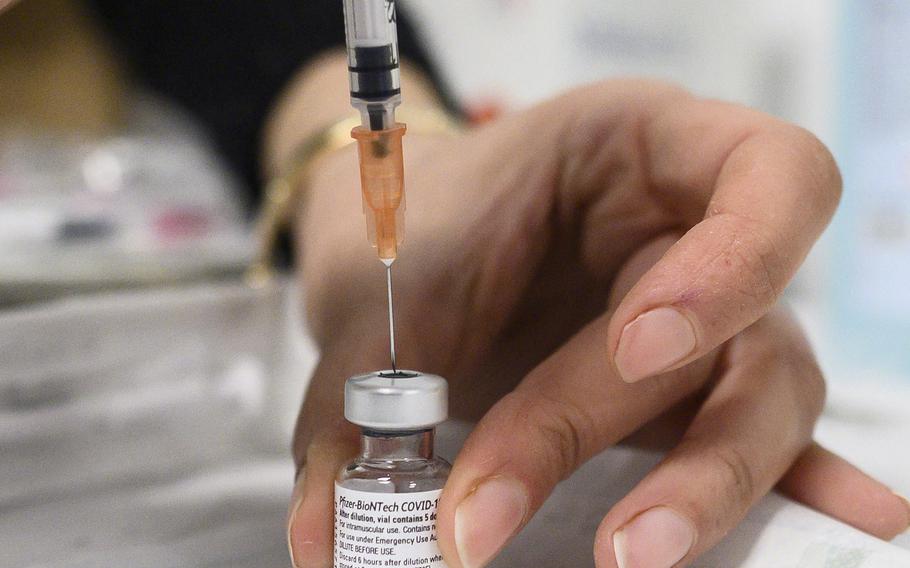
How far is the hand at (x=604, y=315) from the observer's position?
1.13 feet

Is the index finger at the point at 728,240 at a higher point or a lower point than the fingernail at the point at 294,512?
higher

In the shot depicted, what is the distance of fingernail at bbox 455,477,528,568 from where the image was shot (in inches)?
13.5

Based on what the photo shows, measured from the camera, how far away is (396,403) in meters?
0.35

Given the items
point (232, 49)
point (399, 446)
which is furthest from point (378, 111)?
point (232, 49)

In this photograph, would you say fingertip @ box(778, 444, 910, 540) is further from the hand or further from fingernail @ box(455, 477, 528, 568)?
fingernail @ box(455, 477, 528, 568)

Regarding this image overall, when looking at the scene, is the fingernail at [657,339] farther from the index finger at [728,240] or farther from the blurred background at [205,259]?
the blurred background at [205,259]

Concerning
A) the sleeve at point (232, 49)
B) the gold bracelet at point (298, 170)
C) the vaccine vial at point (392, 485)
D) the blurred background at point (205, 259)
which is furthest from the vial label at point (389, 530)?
the sleeve at point (232, 49)

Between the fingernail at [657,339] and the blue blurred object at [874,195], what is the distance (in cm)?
71

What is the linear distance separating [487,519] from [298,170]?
0.46 m

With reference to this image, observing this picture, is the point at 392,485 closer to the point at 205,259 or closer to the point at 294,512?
the point at 294,512

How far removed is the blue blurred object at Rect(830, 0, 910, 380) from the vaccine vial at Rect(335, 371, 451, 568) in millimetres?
718

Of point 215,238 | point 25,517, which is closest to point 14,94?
point 215,238

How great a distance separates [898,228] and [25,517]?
0.83 meters

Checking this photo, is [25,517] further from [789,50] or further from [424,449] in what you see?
[789,50]
